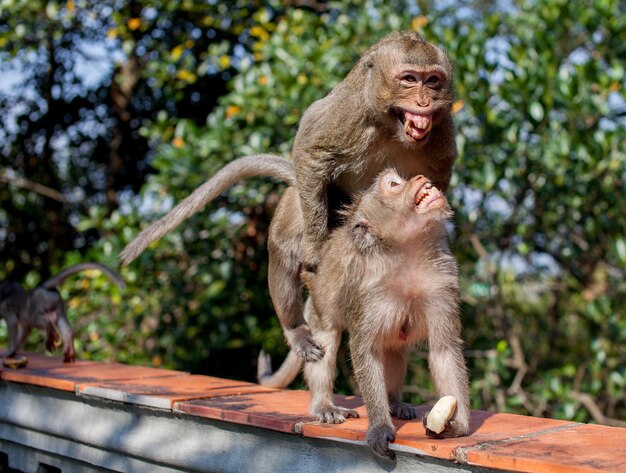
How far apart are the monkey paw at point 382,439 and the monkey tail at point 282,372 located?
4.06 feet

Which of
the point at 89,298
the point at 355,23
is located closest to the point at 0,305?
the point at 89,298

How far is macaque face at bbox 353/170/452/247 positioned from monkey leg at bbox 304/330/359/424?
0.58 meters

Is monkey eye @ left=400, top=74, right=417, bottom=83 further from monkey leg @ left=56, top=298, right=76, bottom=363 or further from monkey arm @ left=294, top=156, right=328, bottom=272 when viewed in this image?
monkey leg @ left=56, top=298, right=76, bottom=363

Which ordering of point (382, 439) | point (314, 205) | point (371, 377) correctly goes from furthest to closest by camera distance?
point (314, 205) → point (371, 377) → point (382, 439)

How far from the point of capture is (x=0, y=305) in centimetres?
566

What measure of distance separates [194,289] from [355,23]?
246 cm

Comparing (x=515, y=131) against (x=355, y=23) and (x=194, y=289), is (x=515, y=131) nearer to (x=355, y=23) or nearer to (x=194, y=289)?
(x=355, y=23)

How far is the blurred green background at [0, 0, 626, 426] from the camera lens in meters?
5.41

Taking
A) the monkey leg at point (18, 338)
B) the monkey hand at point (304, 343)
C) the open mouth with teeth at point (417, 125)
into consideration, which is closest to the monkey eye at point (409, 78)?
the open mouth with teeth at point (417, 125)

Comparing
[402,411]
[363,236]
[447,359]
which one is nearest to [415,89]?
[363,236]

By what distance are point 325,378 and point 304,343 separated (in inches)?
11.3

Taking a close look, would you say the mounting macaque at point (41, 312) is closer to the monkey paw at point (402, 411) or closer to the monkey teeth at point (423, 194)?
the monkey paw at point (402, 411)

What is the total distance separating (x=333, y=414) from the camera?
9.77 feet

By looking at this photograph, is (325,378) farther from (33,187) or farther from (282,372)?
(33,187)
